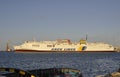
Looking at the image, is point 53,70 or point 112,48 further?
point 112,48

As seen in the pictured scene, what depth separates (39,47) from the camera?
515 ft

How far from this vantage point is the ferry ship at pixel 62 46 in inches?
6195

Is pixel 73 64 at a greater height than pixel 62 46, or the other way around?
pixel 62 46

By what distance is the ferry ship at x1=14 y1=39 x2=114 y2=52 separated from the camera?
15736 cm

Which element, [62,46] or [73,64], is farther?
[62,46]

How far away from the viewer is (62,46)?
522 ft

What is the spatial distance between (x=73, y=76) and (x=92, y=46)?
445 ft

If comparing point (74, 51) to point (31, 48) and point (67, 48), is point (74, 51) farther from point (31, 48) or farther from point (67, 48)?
point (31, 48)

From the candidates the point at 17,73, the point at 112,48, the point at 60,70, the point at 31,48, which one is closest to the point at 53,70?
the point at 60,70

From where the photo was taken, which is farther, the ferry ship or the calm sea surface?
the ferry ship

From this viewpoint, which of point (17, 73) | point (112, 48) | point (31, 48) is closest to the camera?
point (17, 73)

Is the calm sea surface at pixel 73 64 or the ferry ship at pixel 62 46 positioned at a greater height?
the ferry ship at pixel 62 46

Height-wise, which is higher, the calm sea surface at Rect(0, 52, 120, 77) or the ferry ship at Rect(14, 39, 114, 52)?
the ferry ship at Rect(14, 39, 114, 52)

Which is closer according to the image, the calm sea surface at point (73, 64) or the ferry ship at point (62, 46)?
the calm sea surface at point (73, 64)
